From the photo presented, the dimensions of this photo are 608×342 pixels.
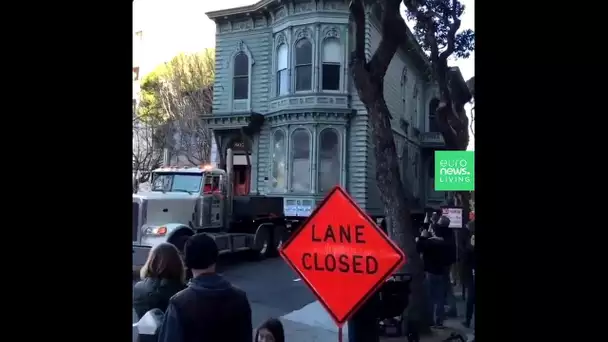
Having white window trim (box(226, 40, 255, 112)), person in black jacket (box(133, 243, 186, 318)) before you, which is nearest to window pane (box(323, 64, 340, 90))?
white window trim (box(226, 40, 255, 112))

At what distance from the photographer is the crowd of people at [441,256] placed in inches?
213

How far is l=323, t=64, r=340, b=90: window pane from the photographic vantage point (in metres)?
5.95

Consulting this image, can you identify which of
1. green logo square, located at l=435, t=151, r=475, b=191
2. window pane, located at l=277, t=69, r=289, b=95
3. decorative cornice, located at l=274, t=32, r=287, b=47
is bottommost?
green logo square, located at l=435, t=151, r=475, b=191

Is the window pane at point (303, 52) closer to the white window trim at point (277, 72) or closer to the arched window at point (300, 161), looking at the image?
the white window trim at point (277, 72)

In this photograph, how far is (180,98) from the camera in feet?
17.8

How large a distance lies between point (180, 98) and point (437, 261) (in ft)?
9.70

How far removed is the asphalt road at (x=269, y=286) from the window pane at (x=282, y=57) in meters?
2.09

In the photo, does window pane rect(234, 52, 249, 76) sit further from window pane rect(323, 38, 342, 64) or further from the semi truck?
the semi truck

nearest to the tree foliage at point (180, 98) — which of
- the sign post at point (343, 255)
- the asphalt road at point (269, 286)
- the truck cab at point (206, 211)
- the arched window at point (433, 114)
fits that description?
the truck cab at point (206, 211)

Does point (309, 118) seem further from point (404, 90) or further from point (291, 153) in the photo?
point (404, 90)

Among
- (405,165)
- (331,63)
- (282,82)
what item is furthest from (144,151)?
(405,165)

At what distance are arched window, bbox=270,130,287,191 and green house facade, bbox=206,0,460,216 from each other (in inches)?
0.5
